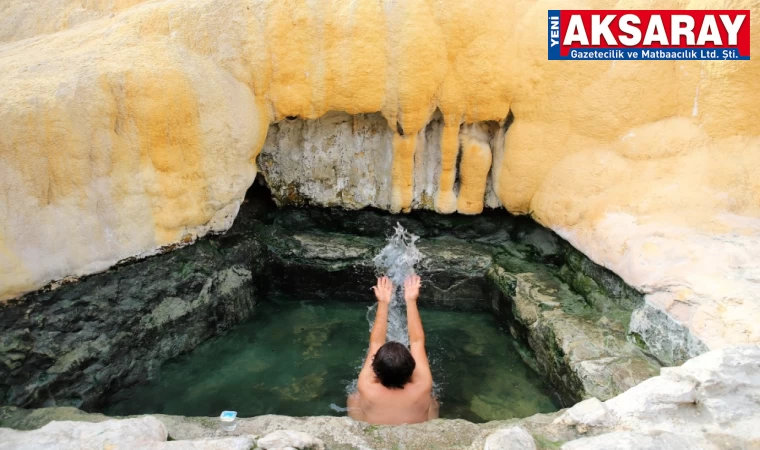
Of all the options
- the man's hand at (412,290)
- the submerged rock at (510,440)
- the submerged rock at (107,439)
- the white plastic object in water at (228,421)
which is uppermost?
the man's hand at (412,290)

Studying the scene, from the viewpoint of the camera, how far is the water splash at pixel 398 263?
210 inches

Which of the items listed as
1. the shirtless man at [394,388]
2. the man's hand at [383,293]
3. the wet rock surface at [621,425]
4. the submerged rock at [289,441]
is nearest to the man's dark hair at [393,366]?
the shirtless man at [394,388]

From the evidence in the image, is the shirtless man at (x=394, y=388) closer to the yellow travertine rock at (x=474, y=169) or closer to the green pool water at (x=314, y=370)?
the green pool water at (x=314, y=370)

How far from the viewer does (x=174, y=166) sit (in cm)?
421

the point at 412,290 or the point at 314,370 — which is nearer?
the point at 412,290

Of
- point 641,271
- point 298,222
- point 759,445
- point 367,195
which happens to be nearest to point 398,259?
point 367,195

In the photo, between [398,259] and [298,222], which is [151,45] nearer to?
[298,222]

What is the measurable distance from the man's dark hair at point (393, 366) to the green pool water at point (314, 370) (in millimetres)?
976

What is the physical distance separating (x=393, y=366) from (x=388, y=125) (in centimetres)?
241

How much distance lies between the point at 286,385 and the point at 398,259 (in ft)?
5.47

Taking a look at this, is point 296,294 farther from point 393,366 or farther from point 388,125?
point 393,366

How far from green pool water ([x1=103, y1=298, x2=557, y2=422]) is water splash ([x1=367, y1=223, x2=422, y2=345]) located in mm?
244

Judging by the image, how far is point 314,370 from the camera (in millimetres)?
4605

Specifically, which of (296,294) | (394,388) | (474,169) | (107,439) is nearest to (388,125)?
(474,169)
